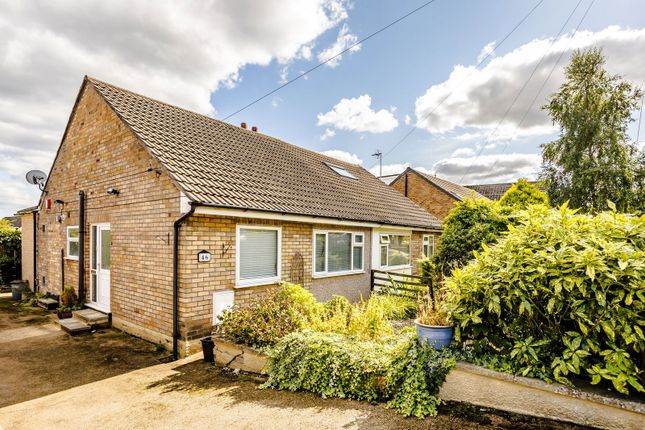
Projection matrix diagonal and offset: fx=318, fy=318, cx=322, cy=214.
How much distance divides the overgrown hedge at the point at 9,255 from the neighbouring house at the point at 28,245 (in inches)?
57.6

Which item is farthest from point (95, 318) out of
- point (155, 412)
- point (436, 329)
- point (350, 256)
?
point (436, 329)

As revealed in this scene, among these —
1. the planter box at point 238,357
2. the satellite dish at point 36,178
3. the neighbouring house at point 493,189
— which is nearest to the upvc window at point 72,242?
the satellite dish at point 36,178

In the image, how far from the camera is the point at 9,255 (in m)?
14.6

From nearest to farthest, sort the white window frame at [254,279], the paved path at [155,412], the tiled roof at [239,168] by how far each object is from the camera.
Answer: the paved path at [155,412] → the white window frame at [254,279] → the tiled roof at [239,168]

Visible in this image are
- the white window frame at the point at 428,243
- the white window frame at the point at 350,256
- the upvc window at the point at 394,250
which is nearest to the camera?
the white window frame at the point at 350,256

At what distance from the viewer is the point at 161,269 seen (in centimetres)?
650

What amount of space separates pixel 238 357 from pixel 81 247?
6557 mm

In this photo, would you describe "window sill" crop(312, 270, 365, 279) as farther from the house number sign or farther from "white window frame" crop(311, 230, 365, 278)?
the house number sign

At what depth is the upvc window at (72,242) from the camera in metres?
9.55

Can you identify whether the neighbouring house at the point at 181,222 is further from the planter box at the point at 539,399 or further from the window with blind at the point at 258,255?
the planter box at the point at 539,399

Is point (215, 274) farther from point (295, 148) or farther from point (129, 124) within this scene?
point (295, 148)

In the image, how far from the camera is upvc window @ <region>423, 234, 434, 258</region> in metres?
15.0

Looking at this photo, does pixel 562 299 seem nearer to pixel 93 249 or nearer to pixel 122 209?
pixel 122 209

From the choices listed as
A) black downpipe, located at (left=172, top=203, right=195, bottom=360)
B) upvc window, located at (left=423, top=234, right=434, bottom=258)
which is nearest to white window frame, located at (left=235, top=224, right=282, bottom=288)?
black downpipe, located at (left=172, top=203, right=195, bottom=360)
